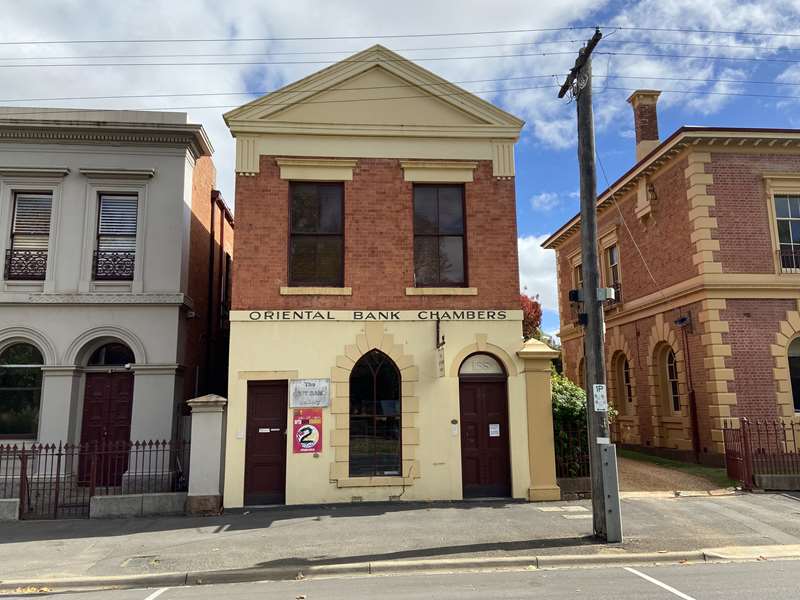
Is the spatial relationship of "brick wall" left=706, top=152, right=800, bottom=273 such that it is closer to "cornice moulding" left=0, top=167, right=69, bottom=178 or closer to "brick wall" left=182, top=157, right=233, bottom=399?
"brick wall" left=182, top=157, right=233, bottom=399

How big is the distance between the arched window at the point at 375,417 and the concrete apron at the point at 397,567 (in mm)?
3967

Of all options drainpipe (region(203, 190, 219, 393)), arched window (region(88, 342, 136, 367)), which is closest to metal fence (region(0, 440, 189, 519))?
arched window (region(88, 342, 136, 367))

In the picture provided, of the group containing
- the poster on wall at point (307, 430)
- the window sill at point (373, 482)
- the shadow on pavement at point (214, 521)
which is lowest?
the shadow on pavement at point (214, 521)

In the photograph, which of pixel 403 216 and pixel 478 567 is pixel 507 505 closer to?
pixel 478 567

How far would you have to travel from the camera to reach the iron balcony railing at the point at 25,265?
1418 centimetres

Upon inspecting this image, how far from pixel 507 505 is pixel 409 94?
28.8 ft

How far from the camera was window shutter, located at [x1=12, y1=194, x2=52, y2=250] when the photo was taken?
566 inches

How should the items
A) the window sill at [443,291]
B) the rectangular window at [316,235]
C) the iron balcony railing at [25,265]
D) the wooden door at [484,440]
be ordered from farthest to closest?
the iron balcony railing at [25,265]
the rectangular window at [316,235]
the window sill at [443,291]
the wooden door at [484,440]

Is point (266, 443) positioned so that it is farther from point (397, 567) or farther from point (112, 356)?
point (112, 356)

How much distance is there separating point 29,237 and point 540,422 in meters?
12.6

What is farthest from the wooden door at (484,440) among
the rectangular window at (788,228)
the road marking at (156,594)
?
the rectangular window at (788,228)

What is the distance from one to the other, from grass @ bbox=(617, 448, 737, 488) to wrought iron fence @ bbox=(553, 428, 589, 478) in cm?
330

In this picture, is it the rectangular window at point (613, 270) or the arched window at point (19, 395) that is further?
the rectangular window at point (613, 270)

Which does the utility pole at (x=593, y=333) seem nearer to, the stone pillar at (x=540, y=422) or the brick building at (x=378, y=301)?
the stone pillar at (x=540, y=422)
